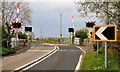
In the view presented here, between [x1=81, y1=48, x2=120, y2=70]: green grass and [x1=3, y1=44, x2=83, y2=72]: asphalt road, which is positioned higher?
[x1=81, y1=48, x2=120, y2=70]: green grass

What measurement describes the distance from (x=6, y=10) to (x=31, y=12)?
526 cm

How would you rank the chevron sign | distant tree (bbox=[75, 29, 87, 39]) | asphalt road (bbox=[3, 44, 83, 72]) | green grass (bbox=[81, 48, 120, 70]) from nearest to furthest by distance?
1. the chevron sign
2. green grass (bbox=[81, 48, 120, 70])
3. asphalt road (bbox=[3, 44, 83, 72])
4. distant tree (bbox=[75, 29, 87, 39])

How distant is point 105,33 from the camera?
6934mm

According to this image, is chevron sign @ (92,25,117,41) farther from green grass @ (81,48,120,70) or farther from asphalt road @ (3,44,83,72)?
asphalt road @ (3,44,83,72)

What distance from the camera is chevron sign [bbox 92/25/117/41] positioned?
6738 millimetres

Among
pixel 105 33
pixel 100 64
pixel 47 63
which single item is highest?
pixel 105 33

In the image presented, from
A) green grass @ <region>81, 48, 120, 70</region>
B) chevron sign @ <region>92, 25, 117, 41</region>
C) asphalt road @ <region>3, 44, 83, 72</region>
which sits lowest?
asphalt road @ <region>3, 44, 83, 72</region>

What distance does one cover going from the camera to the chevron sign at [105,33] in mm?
6738

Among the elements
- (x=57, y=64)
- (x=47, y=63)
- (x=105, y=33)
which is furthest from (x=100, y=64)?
(x=47, y=63)

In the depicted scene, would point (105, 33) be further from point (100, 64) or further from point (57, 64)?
point (57, 64)

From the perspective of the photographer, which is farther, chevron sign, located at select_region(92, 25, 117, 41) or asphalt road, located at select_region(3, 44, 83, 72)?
asphalt road, located at select_region(3, 44, 83, 72)

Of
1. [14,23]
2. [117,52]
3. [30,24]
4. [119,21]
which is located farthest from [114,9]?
[30,24]

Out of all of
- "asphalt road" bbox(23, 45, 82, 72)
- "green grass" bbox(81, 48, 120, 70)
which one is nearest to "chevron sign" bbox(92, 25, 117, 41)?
"green grass" bbox(81, 48, 120, 70)

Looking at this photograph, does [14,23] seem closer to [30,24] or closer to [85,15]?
[85,15]
